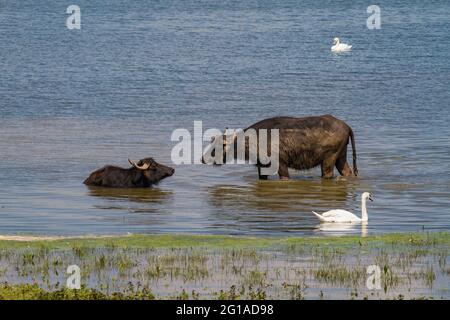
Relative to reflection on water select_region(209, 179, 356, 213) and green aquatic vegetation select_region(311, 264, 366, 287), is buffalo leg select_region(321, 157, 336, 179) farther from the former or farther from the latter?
green aquatic vegetation select_region(311, 264, 366, 287)

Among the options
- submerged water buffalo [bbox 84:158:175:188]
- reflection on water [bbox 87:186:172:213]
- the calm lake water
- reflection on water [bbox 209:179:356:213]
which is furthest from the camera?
submerged water buffalo [bbox 84:158:175:188]

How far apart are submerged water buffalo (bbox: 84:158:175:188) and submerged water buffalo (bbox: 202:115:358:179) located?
1896 millimetres

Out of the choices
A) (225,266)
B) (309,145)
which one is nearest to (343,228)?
(225,266)

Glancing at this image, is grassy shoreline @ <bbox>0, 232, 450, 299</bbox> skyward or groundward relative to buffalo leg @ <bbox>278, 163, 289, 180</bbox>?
groundward

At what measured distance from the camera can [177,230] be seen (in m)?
18.0

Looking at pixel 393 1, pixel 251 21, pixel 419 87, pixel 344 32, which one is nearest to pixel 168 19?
pixel 251 21

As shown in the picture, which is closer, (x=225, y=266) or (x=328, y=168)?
(x=225, y=266)

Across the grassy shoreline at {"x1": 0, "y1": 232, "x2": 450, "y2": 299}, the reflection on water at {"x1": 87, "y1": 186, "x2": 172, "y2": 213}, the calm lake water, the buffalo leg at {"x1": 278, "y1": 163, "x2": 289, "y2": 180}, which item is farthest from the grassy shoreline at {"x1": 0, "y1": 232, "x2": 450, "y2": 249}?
the buffalo leg at {"x1": 278, "y1": 163, "x2": 289, "y2": 180}

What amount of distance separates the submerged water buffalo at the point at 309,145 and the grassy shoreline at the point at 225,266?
6293 millimetres

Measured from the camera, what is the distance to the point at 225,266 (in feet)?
47.6

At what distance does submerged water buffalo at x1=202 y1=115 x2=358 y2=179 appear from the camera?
76.1ft

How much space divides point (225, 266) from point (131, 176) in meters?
8.23

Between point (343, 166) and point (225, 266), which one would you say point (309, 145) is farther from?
point (225, 266)
